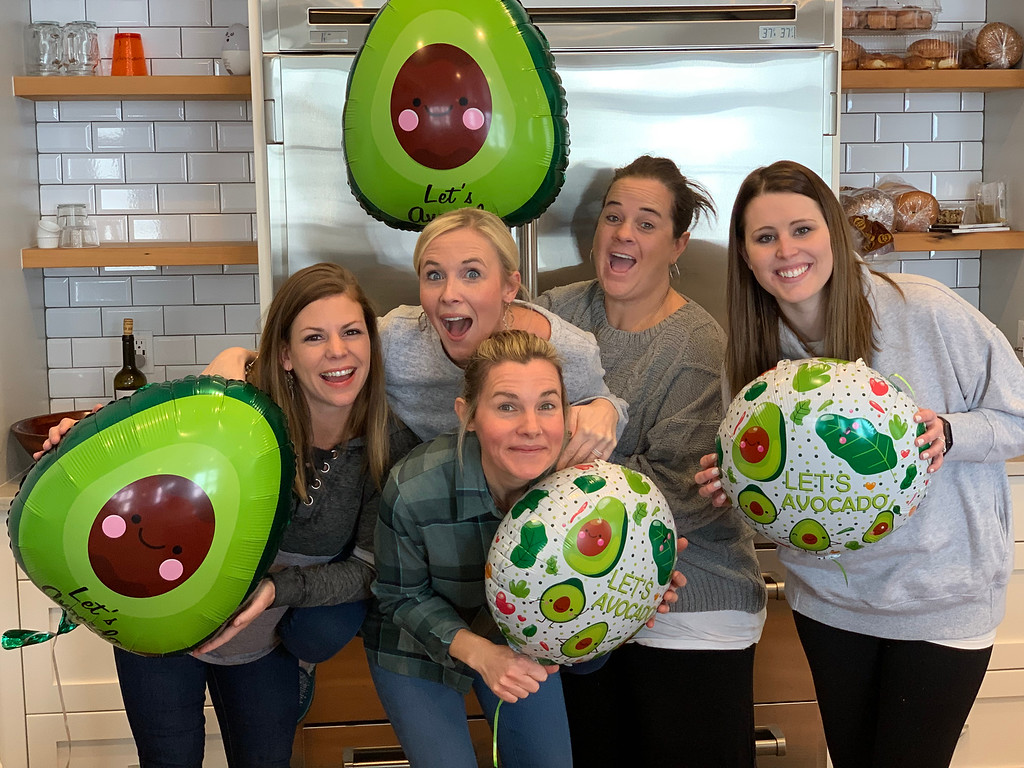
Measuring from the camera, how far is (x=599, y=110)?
2.29 metres

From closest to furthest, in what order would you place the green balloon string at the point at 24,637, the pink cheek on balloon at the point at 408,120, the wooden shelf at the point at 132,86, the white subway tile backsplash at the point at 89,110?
the green balloon string at the point at 24,637
the pink cheek on balloon at the point at 408,120
the wooden shelf at the point at 132,86
the white subway tile backsplash at the point at 89,110

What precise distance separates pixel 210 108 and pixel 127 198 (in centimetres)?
34

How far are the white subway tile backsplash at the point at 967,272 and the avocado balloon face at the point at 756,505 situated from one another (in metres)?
1.89

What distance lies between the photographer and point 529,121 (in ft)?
5.47

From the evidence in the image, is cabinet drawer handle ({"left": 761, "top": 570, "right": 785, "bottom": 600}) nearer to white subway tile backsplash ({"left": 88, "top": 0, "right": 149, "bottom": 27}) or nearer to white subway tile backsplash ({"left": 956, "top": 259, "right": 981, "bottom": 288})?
white subway tile backsplash ({"left": 956, "top": 259, "right": 981, "bottom": 288})

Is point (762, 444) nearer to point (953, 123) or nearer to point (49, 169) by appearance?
point (953, 123)

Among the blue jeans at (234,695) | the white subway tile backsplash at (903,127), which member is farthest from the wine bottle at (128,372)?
the white subway tile backsplash at (903,127)

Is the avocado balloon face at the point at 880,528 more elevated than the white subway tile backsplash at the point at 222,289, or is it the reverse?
the white subway tile backsplash at the point at 222,289

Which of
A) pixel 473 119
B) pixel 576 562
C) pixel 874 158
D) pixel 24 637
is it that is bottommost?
pixel 24 637

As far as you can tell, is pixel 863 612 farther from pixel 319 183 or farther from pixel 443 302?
pixel 319 183

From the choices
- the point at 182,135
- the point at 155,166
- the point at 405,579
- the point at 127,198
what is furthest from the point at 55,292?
the point at 405,579

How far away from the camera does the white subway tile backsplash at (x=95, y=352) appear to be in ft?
9.46

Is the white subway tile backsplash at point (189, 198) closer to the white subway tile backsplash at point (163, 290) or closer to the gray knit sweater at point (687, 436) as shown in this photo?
the white subway tile backsplash at point (163, 290)

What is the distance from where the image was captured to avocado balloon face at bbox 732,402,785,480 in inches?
57.2
